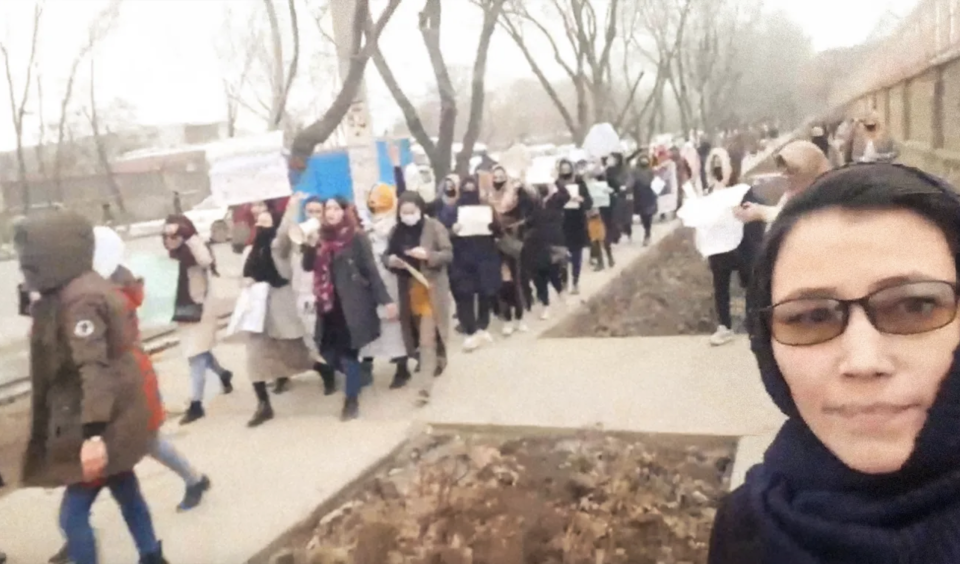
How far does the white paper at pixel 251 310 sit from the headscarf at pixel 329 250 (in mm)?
401

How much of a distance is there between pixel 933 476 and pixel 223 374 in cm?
624

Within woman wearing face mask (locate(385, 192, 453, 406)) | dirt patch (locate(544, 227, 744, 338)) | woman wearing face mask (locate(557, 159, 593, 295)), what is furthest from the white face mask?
woman wearing face mask (locate(557, 159, 593, 295))

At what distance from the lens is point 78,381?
3.38 m

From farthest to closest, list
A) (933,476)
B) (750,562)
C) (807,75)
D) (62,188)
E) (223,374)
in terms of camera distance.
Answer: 1. (807,75)
2. (223,374)
3. (62,188)
4. (750,562)
5. (933,476)

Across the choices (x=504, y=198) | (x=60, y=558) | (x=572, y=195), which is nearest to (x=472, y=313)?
(x=504, y=198)

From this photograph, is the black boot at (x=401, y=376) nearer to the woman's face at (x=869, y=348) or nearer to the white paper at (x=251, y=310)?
the white paper at (x=251, y=310)

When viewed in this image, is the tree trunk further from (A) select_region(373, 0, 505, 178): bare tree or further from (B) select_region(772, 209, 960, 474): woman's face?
(B) select_region(772, 209, 960, 474): woman's face

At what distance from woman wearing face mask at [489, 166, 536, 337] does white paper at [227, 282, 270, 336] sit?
2.30 meters

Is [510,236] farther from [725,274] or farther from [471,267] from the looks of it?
[725,274]

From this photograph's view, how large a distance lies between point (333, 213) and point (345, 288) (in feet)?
1.62

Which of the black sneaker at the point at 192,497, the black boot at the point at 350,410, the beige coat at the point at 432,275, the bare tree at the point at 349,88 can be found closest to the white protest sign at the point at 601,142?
the bare tree at the point at 349,88

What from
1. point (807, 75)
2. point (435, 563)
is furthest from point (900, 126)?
point (807, 75)

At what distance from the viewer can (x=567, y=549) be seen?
3701mm

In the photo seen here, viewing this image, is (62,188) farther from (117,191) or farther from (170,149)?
(170,149)
